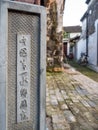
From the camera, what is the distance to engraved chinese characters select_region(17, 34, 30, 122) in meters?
3.61

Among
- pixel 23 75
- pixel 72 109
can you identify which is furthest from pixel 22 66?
pixel 72 109

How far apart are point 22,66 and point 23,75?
0.35ft

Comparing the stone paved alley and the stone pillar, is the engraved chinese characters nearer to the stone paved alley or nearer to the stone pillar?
the stone pillar

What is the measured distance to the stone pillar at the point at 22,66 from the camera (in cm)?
348

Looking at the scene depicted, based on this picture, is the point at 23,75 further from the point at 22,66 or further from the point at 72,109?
the point at 72,109

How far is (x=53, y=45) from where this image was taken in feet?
46.2

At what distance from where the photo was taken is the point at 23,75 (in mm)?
3656

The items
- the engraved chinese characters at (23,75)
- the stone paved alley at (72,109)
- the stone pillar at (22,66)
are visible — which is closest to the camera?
the stone pillar at (22,66)

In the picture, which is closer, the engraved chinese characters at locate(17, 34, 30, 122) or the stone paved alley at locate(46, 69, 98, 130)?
the engraved chinese characters at locate(17, 34, 30, 122)

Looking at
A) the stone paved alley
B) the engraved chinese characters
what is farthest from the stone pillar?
the stone paved alley

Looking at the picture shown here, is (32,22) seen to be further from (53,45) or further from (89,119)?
(53,45)

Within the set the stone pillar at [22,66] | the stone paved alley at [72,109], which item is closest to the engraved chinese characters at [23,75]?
the stone pillar at [22,66]

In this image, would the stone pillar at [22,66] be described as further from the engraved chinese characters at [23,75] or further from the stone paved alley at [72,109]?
the stone paved alley at [72,109]

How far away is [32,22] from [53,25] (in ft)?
34.0
